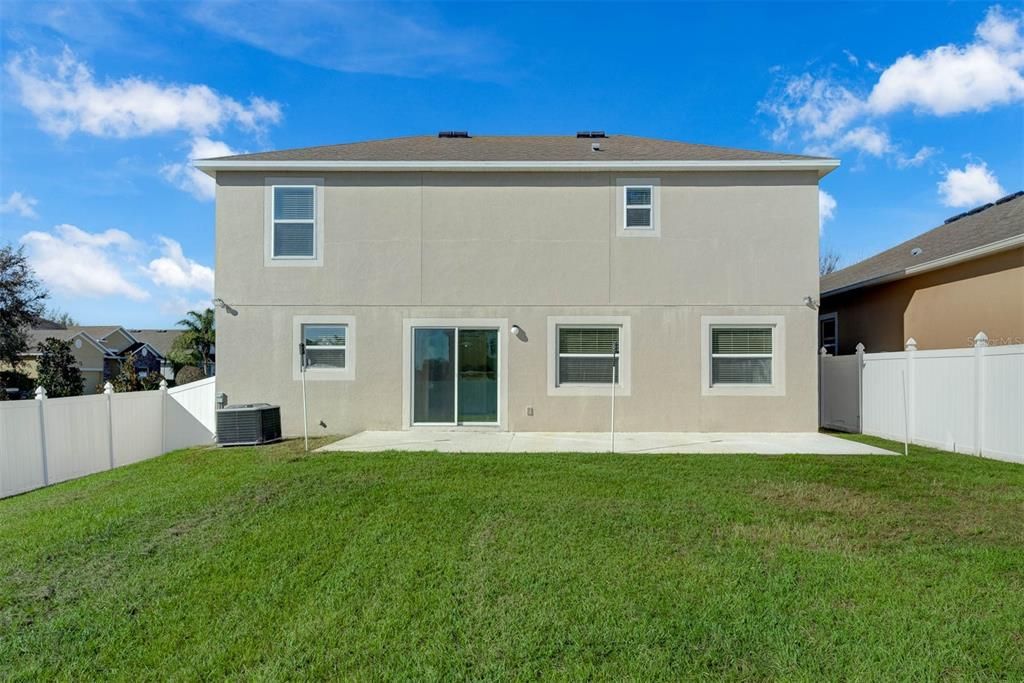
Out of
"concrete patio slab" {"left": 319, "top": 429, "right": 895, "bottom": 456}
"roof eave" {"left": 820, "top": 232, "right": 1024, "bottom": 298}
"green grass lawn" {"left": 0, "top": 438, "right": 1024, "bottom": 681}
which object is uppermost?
"roof eave" {"left": 820, "top": 232, "right": 1024, "bottom": 298}

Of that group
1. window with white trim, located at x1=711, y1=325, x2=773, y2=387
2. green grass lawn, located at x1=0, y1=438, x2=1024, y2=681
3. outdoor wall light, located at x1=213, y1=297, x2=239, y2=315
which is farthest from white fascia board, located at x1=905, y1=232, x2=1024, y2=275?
outdoor wall light, located at x1=213, y1=297, x2=239, y2=315

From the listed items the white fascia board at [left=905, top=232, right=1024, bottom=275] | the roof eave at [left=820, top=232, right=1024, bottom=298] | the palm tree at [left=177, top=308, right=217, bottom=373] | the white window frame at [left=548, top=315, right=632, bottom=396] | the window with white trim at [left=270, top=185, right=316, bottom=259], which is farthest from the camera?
the palm tree at [left=177, top=308, right=217, bottom=373]

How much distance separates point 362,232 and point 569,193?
4392 mm

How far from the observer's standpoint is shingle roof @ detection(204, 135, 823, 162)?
10977 mm

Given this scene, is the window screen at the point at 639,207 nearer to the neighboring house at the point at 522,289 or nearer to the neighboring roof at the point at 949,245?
the neighboring house at the point at 522,289

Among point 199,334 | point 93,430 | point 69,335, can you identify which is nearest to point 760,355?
point 93,430

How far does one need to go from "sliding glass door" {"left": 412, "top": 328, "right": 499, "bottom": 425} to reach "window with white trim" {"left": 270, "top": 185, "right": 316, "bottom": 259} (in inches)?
117

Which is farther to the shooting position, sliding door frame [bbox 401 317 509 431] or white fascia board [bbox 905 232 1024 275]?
sliding door frame [bbox 401 317 509 431]

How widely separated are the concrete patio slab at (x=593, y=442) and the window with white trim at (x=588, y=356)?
3.86ft

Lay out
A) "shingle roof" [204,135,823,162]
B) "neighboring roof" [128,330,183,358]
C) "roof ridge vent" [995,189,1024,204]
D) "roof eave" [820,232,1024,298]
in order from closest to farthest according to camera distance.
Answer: "roof eave" [820,232,1024,298]
"shingle roof" [204,135,823,162]
"roof ridge vent" [995,189,1024,204]
"neighboring roof" [128,330,183,358]

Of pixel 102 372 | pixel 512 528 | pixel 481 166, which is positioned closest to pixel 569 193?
pixel 481 166

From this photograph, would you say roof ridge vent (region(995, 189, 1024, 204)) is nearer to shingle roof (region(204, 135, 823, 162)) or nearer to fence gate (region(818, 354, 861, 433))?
fence gate (region(818, 354, 861, 433))

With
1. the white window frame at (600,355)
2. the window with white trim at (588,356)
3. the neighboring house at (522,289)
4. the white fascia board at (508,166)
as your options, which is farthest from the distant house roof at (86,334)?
the window with white trim at (588,356)

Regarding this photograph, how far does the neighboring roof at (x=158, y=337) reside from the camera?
4760 centimetres
